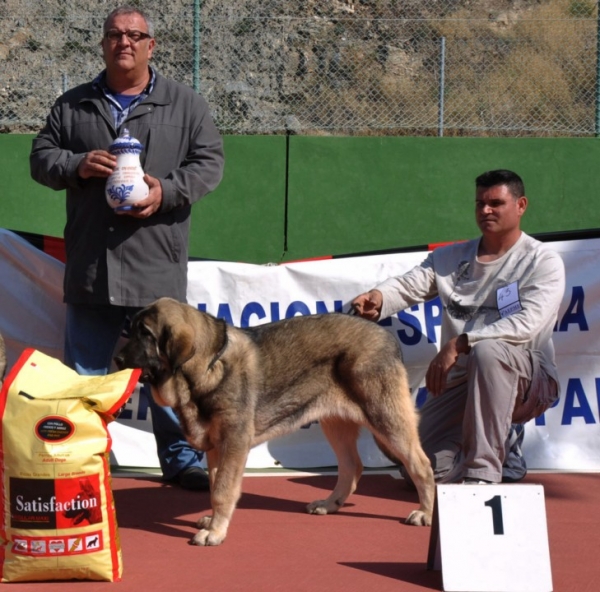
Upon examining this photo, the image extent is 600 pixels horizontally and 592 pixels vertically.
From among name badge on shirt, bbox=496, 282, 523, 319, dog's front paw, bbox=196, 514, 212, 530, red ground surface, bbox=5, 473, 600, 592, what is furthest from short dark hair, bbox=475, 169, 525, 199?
dog's front paw, bbox=196, 514, 212, 530

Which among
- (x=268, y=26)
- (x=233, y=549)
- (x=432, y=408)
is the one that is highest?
(x=268, y=26)

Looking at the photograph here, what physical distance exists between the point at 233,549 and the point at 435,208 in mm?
5758

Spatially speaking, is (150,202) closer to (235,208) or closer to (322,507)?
(322,507)

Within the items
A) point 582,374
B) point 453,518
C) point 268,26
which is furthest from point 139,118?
point 268,26

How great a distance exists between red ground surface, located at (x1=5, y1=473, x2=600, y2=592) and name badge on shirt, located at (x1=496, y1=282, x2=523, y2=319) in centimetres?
111

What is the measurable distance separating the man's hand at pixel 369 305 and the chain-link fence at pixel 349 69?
4.71 meters

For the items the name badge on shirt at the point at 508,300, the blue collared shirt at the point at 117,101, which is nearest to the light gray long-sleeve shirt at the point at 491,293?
the name badge on shirt at the point at 508,300

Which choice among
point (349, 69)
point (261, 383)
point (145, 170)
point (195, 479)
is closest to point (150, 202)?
point (145, 170)

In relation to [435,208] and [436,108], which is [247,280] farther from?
[436,108]

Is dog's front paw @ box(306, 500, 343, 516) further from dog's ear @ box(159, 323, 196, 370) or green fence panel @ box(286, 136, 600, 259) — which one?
green fence panel @ box(286, 136, 600, 259)

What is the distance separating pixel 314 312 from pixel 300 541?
2071mm

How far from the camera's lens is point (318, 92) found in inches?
439

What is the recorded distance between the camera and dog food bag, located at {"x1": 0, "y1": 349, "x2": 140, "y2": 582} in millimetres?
4016

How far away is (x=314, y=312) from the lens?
6.64 m
